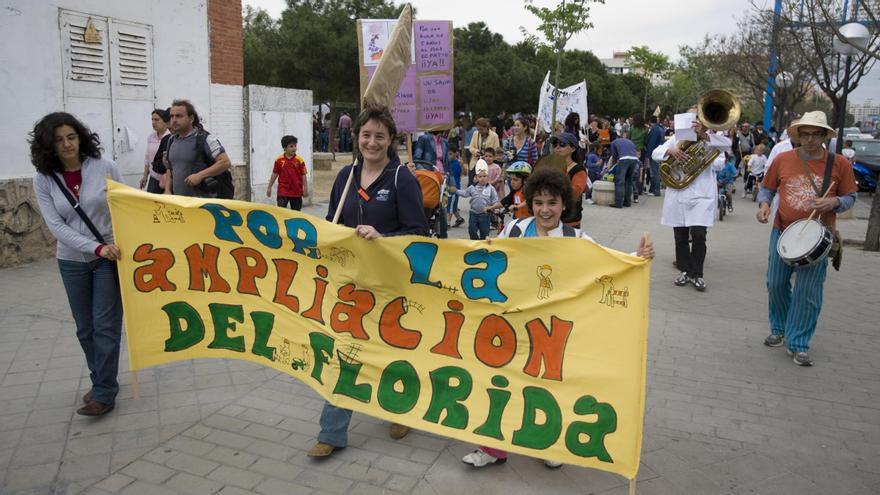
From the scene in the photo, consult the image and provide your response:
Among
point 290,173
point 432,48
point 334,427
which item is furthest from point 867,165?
point 334,427

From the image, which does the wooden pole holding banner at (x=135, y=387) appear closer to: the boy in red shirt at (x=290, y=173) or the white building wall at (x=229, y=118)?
the boy in red shirt at (x=290, y=173)

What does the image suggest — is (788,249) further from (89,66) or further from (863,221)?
(863,221)

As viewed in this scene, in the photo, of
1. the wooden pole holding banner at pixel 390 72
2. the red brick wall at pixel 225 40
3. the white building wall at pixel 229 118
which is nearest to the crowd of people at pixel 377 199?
the wooden pole holding banner at pixel 390 72

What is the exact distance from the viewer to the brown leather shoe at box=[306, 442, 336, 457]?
3.87 meters

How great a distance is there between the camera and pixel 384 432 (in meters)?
4.29

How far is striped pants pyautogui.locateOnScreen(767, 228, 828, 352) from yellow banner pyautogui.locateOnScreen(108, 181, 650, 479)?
2.99 metres

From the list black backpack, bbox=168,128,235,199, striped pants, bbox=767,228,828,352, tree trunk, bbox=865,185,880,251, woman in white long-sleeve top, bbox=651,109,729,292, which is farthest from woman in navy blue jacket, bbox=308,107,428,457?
tree trunk, bbox=865,185,880,251

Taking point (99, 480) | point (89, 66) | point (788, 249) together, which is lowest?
point (99, 480)

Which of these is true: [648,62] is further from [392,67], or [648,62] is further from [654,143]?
[392,67]

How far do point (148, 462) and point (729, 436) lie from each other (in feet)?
11.5

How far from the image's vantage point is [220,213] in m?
4.15

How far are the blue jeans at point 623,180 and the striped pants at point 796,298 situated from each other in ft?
32.3

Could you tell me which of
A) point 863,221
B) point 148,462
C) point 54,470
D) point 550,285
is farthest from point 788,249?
point 863,221

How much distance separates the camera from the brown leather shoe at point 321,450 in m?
3.87
